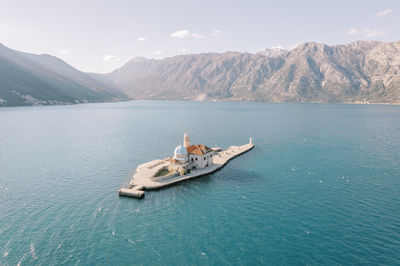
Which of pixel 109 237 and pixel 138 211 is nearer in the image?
pixel 109 237

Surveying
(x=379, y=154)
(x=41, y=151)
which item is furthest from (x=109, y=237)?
(x=379, y=154)

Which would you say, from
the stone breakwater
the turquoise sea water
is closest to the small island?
the stone breakwater

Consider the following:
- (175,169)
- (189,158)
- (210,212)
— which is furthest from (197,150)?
(210,212)

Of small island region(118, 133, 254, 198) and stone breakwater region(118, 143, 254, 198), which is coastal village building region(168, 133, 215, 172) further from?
stone breakwater region(118, 143, 254, 198)

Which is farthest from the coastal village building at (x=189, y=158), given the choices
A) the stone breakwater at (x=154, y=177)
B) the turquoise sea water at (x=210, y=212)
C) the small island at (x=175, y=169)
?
the turquoise sea water at (x=210, y=212)

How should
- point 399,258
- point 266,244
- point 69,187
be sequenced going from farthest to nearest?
point 69,187 < point 266,244 < point 399,258

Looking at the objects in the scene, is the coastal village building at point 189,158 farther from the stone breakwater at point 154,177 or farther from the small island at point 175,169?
the stone breakwater at point 154,177

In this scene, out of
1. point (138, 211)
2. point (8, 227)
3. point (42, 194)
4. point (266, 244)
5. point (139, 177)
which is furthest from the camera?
point (139, 177)

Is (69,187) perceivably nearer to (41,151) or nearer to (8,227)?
(8,227)
